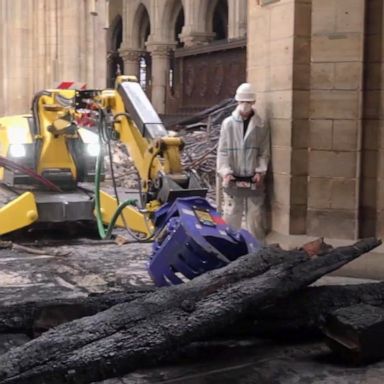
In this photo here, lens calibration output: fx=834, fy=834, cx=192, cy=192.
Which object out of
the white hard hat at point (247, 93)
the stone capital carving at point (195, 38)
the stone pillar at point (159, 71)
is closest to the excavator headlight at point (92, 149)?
the white hard hat at point (247, 93)

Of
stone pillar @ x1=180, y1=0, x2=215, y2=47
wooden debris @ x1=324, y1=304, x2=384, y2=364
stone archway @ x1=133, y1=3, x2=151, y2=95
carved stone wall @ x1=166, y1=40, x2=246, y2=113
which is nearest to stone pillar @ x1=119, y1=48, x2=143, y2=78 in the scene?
stone archway @ x1=133, y1=3, x2=151, y2=95

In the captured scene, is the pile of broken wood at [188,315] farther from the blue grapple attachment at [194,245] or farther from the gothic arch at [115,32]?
the gothic arch at [115,32]

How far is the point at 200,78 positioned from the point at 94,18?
662 centimetres

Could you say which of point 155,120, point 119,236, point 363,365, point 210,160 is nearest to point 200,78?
point 210,160

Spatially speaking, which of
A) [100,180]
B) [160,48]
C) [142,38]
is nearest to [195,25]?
[160,48]

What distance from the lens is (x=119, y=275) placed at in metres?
7.21

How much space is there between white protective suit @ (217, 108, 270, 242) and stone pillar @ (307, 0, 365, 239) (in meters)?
0.57

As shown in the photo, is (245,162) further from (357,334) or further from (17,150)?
(17,150)

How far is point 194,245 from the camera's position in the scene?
16.7 ft

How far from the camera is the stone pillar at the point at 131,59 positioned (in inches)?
1273

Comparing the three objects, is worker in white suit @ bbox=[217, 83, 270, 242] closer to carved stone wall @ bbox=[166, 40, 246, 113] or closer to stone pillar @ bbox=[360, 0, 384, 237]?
stone pillar @ bbox=[360, 0, 384, 237]

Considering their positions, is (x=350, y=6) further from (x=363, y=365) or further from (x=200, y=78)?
(x=200, y=78)

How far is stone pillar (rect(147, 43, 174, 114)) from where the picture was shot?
28.1 meters

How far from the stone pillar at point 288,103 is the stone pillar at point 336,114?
0.10 m
